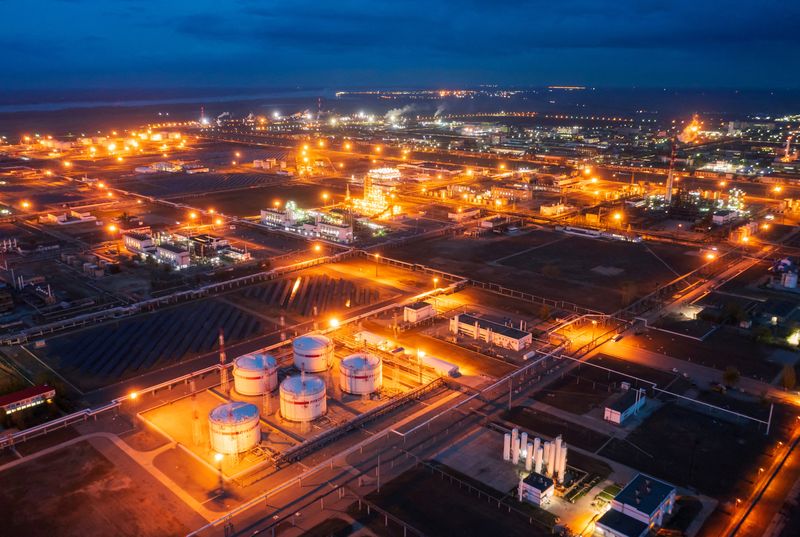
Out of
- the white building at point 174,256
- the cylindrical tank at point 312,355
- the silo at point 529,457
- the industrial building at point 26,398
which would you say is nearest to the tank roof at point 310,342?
the cylindrical tank at point 312,355

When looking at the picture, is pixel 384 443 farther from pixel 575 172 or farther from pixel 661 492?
pixel 575 172

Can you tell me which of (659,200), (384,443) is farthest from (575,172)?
(384,443)

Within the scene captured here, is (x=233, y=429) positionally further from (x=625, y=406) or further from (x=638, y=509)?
(x=625, y=406)

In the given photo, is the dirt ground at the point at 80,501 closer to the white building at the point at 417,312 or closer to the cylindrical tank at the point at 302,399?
the cylindrical tank at the point at 302,399

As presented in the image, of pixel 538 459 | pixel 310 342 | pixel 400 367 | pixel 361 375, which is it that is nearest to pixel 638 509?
pixel 538 459

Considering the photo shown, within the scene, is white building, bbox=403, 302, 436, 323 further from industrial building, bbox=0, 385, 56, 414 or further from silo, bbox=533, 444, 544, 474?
industrial building, bbox=0, 385, 56, 414
